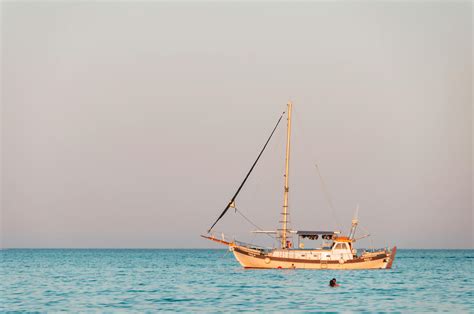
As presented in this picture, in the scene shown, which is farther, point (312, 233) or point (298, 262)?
point (312, 233)

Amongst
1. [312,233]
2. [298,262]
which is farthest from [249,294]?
[312,233]

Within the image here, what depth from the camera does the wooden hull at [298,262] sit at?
277 ft

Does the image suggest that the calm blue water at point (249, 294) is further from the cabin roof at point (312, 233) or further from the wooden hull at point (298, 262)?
the cabin roof at point (312, 233)

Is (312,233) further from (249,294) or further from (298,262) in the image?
(249,294)

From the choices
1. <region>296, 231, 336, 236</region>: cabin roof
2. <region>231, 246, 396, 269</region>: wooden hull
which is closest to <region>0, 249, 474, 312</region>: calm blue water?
<region>231, 246, 396, 269</region>: wooden hull

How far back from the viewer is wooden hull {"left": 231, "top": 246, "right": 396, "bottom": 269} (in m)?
84.4

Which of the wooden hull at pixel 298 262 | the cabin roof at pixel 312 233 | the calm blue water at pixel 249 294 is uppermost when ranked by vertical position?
the cabin roof at pixel 312 233

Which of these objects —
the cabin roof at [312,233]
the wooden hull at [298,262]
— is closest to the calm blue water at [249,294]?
the wooden hull at [298,262]

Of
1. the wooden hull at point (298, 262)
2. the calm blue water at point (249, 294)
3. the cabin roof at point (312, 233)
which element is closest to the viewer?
the calm blue water at point (249, 294)

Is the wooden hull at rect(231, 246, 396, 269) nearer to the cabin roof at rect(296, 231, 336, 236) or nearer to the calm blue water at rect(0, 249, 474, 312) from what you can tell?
the calm blue water at rect(0, 249, 474, 312)

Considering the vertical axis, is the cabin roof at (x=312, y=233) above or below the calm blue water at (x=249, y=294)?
above

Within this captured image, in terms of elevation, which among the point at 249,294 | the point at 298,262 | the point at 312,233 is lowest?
the point at 249,294

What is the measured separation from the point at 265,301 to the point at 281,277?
2262 centimetres

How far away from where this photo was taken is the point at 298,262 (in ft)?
277
